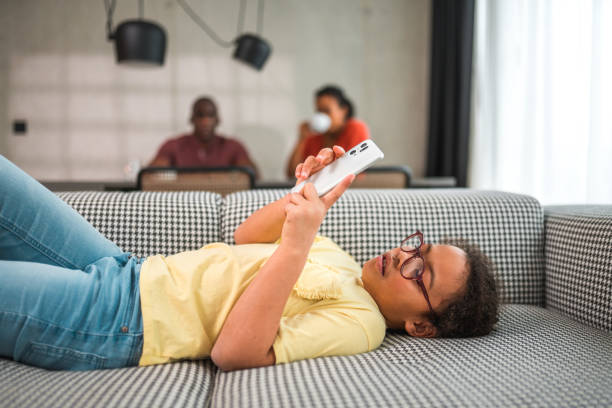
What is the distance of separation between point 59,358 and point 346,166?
25.0 inches

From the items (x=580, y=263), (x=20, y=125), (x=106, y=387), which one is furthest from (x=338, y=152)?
(x=20, y=125)

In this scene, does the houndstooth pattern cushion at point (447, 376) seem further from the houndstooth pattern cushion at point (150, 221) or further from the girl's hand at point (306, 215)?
the houndstooth pattern cushion at point (150, 221)

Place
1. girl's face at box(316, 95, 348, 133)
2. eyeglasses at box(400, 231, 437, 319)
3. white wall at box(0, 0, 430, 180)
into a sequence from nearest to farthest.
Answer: eyeglasses at box(400, 231, 437, 319) < girl's face at box(316, 95, 348, 133) < white wall at box(0, 0, 430, 180)

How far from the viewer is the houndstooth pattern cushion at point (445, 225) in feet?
4.51

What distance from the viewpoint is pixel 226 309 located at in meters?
0.93

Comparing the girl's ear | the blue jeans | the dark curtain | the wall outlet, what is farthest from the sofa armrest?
the wall outlet

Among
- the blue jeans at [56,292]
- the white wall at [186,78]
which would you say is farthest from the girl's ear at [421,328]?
the white wall at [186,78]

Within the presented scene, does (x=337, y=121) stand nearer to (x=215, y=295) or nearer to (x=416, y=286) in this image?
(x=416, y=286)

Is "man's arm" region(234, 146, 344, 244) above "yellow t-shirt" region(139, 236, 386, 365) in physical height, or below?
above

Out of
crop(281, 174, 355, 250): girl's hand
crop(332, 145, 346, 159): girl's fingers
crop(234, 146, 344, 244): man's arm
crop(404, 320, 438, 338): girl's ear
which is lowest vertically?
crop(404, 320, 438, 338): girl's ear

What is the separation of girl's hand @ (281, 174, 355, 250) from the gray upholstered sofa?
25cm

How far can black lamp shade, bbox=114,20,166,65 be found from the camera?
2.96 meters

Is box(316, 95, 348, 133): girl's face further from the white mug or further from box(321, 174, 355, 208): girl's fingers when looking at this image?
box(321, 174, 355, 208): girl's fingers

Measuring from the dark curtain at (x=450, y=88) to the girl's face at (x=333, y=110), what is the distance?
0.93 m
